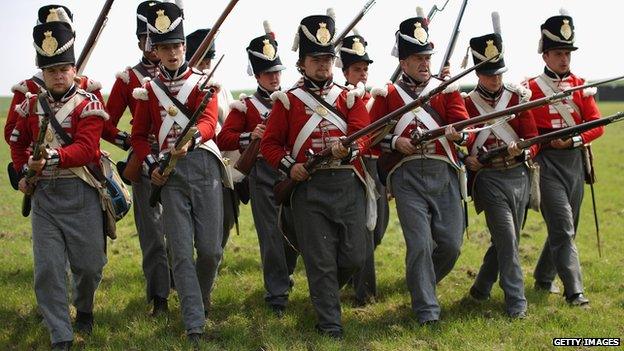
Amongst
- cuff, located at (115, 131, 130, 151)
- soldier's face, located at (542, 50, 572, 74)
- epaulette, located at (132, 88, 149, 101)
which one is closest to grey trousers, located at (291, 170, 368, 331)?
epaulette, located at (132, 88, 149, 101)

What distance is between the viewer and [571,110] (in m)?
9.06

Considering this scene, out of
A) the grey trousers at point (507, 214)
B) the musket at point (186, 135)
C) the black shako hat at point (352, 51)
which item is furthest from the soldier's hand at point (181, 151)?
the grey trousers at point (507, 214)

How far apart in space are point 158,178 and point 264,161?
1.74 metres

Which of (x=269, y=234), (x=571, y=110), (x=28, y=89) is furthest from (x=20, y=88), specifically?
(x=571, y=110)

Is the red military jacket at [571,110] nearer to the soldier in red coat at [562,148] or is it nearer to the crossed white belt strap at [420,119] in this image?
the soldier in red coat at [562,148]

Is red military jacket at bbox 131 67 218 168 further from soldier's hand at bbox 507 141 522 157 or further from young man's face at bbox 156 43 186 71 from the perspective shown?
soldier's hand at bbox 507 141 522 157

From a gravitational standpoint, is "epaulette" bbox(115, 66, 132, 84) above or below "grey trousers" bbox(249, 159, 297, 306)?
above

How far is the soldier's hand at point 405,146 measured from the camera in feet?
26.7

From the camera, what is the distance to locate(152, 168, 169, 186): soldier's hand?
7742 millimetres

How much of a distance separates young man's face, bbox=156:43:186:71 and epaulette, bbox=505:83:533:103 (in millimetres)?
3179

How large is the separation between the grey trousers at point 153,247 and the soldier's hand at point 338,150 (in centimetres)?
225

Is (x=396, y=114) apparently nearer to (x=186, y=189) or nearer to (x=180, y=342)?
(x=186, y=189)

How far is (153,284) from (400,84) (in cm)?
317

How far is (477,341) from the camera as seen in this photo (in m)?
7.61
